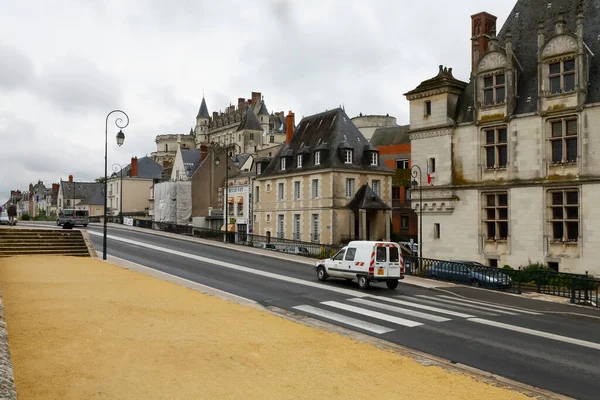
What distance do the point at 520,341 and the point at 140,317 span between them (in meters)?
8.79

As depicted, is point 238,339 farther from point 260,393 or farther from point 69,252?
Result: point 69,252

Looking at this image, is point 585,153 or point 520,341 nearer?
point 520,341

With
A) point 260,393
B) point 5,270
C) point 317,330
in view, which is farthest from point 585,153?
point 5,270

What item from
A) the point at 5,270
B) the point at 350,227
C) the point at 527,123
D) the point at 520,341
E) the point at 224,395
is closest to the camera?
the point at 224,395

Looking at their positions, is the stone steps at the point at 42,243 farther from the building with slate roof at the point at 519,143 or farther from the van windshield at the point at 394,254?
the building with slate roof at the point at 519,143

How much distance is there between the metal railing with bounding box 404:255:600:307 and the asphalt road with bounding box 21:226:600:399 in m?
1.57

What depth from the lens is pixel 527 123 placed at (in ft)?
95.0

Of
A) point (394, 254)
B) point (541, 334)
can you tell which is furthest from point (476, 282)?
point (541, 334)

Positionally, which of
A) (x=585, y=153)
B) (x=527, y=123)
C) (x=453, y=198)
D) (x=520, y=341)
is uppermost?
(x=527, y=123)

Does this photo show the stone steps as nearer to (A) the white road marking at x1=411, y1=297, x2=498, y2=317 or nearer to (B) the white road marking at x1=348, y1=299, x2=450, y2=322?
(B) the white road marking at x1=348, y1=299, x2=450, y2=322

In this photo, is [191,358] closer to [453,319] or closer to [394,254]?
[453,319]

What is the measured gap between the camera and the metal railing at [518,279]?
20219 mm

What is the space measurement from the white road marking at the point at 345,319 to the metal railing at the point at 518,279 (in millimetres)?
10387

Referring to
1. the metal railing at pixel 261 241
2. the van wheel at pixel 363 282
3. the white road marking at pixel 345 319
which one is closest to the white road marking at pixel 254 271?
the van wheel at pixel 363 282
